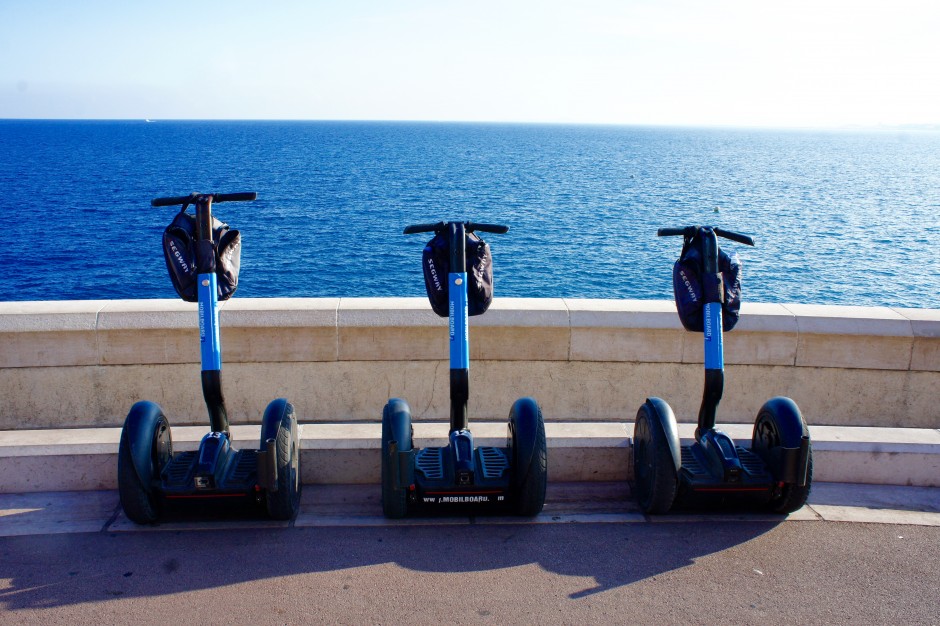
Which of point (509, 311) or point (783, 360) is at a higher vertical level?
point (509, 311)

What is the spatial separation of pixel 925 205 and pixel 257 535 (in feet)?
251

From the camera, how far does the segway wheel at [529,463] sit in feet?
14.8

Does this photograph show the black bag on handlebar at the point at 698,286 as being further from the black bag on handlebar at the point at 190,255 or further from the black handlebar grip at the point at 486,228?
the black bag on handlebar at the point at 190,255

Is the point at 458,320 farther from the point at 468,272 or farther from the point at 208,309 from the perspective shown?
the point at 208,309

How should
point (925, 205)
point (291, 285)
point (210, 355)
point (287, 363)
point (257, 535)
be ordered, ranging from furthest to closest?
1. point (925, 205)
2. point (291, 285)
3. point (287, 363)
4. point (210, 355)
5. point (257, 535)

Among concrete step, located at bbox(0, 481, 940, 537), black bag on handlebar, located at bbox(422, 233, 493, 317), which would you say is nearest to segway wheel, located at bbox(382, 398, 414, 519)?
concrete step, located at bbox(0, 481, 940, 537)

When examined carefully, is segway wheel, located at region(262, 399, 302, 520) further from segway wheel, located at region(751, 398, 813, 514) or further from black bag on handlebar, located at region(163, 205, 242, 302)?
segway wheel, located at region(751, 398, 813, 514)

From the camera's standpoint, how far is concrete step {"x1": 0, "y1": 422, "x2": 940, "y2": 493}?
4.85 m

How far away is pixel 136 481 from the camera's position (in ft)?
14.1

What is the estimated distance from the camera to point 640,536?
4.48m

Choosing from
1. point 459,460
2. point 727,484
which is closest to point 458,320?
Answer: point 459,460

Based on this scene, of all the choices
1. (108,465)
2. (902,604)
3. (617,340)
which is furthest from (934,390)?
(108,465)

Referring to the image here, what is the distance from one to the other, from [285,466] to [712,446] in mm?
2475

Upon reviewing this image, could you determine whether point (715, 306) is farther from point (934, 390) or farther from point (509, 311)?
point (934, 390)
